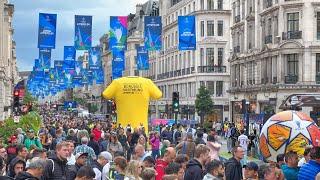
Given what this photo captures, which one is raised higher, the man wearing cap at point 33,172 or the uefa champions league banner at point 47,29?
the uefa champions league banner at point 47,29

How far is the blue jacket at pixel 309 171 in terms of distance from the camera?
10891mm

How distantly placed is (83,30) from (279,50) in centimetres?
1956

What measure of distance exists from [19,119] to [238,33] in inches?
→ 1409

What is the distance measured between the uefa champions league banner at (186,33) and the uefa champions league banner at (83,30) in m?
6.50

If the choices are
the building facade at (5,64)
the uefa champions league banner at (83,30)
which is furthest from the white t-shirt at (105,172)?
the building facade at (5,64)

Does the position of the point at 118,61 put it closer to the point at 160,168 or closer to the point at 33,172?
the point at 160,168

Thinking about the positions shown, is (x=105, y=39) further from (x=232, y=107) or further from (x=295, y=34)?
(x=295, y=34)

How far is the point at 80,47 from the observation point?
41.6 meters

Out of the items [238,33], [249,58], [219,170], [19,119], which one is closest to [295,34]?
[249,58]

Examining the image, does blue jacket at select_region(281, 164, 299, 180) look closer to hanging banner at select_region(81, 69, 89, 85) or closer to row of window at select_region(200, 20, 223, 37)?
hanging banner at select_region(81, 69, 89, 85)

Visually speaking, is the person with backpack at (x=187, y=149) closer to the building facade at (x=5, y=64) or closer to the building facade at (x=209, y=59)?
the building facade at (x=5, y=64)

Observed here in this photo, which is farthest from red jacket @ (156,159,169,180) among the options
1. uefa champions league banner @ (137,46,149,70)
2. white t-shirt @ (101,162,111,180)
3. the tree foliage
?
uefa champions league banner @ (137,46,149,70)

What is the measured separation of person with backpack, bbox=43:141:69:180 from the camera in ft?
40.4

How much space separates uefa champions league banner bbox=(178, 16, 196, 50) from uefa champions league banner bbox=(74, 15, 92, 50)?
650cm
